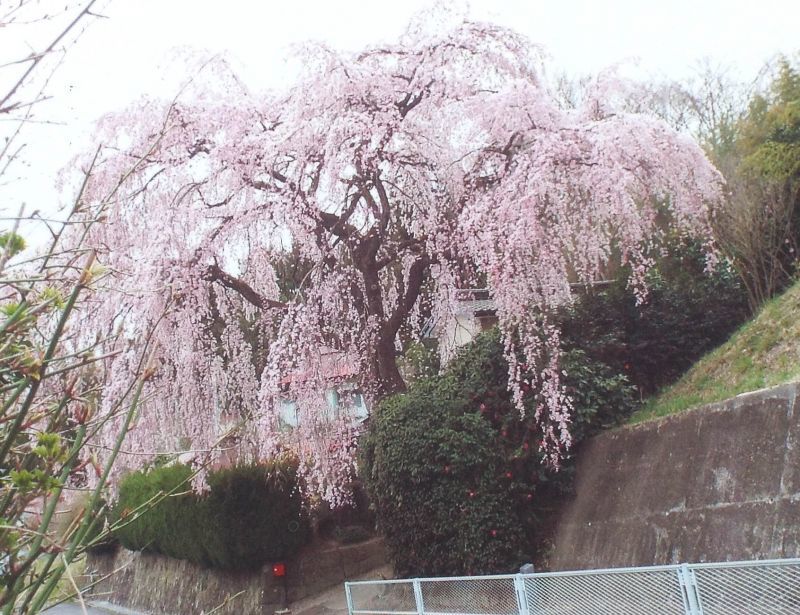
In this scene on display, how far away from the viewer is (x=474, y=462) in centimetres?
849

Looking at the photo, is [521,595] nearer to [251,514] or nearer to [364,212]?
[364,212]

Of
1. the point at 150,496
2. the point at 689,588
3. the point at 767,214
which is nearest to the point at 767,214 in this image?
the point at 767,214

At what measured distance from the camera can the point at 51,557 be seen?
153 cm

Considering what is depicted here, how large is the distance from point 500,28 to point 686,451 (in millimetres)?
5482

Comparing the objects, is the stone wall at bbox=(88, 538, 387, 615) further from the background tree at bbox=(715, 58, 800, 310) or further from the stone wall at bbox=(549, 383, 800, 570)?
the background tree at bbox=(715, 58, 800, 310)

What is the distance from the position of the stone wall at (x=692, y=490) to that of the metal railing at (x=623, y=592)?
1.27 m

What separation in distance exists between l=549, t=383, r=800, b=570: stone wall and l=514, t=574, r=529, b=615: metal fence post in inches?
57.1

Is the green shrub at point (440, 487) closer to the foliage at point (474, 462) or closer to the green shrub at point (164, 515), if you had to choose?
the foliage at point (474, 462)

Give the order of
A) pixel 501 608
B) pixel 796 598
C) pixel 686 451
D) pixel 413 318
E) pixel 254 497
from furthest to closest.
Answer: pixel 254 497
pixel 413 318
pixel 686 451
pixel 501 608
pixel 796 598

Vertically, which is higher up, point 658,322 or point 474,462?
point 658,322

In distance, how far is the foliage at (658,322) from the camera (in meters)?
9.55

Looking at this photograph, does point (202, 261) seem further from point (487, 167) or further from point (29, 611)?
point (29, 611)

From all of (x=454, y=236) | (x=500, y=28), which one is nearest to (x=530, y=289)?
(x=454, y=236)

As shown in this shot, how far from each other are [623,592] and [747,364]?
3.61 meters
